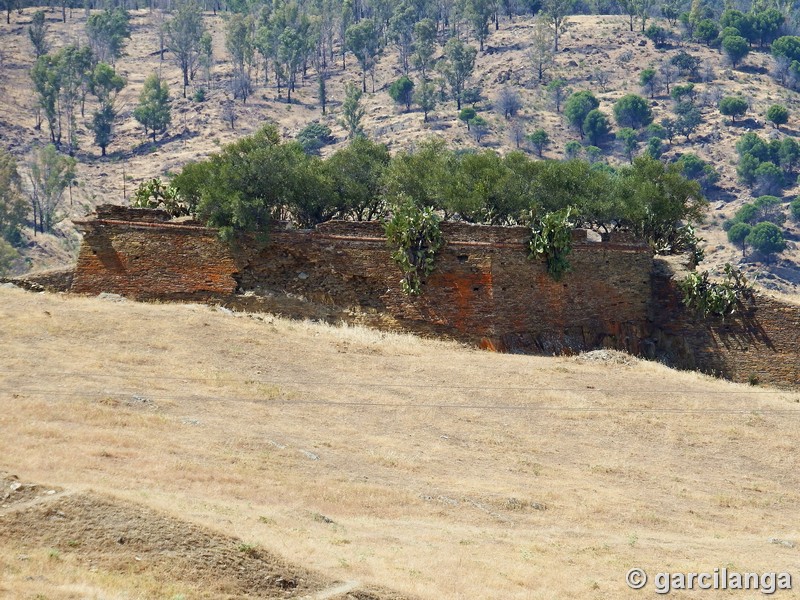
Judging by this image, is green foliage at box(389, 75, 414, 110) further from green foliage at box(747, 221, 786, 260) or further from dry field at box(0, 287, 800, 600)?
dry field at box(0, 287, 800, 600)

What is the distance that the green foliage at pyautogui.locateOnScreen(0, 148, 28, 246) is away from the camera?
276 ft

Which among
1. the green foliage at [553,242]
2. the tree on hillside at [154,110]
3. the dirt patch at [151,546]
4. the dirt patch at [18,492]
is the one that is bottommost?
the tree on hillside at [154,110]

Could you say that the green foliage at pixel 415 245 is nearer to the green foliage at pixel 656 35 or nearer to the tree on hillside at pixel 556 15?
the tree on hillside at pixel 556 15

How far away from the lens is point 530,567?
17.2m

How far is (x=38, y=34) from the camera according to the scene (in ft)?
431

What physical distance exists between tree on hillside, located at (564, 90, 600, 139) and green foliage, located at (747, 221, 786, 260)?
89.7 feet

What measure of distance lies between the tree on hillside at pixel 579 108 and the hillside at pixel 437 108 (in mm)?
1021

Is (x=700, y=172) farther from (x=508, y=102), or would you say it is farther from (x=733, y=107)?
(x=508, y=102)

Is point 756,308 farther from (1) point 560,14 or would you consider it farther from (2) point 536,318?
(1) point 560,14

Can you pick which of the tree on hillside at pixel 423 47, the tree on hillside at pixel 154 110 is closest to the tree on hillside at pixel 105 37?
the tree on hillside at pixel 154 110

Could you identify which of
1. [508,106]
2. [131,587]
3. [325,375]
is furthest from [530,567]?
[508,106]

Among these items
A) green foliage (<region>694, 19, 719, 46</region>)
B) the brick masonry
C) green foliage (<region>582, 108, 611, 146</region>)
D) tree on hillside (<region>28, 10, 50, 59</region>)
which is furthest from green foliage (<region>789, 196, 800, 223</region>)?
the brick masonry

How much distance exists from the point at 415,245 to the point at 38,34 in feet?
352

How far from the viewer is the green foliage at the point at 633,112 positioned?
408ft
